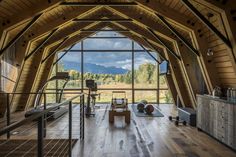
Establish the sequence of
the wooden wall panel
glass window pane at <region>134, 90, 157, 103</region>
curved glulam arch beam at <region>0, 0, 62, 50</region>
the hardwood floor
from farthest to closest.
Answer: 1. glass window pane at <region>134, 90, 157, 103</region>
2. the wooden wall panel
3. curved glulam arch beam at <region>0, 0, 62, 50</region>
4. the hardwood floor

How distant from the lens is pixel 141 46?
538 inches

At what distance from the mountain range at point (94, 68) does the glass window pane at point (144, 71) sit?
2.22ft

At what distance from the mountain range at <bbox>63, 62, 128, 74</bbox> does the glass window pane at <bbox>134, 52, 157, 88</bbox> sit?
68 centimetres

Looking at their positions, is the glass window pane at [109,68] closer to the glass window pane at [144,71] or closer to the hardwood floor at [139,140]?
the glass window pane at [144,71]

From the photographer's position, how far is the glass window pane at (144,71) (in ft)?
47.3

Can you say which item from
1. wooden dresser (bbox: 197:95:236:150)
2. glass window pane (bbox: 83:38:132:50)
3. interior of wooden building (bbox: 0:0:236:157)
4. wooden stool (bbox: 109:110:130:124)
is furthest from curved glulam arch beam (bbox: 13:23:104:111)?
wooden dresser (bbox: 197:95:236:150)

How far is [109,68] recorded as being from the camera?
15.0m


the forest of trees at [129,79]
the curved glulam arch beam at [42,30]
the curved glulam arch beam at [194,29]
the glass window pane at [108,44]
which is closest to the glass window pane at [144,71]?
the forest of trees at [129,79]

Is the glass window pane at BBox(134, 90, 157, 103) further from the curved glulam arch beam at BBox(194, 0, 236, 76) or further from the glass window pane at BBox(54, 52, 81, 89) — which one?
the curved glulam arch beam at BBox(194, 0, 236, 76)

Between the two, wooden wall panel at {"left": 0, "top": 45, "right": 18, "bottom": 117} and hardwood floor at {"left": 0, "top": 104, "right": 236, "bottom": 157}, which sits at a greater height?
wooden wall panel at {"left": 0, "top": 45, "right": 18, "bottom": 117}

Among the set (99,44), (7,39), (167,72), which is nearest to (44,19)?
(7,39)

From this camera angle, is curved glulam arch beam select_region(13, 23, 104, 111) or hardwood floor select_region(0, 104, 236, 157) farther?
curved glulam arch beam select_region(13, 23, 104, 111)

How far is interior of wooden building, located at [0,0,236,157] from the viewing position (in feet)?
17.1

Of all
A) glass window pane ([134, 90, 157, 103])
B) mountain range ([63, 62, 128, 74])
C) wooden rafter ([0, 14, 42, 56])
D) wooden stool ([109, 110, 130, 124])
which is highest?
wooden rafter ([0, 14, 42, 56])
